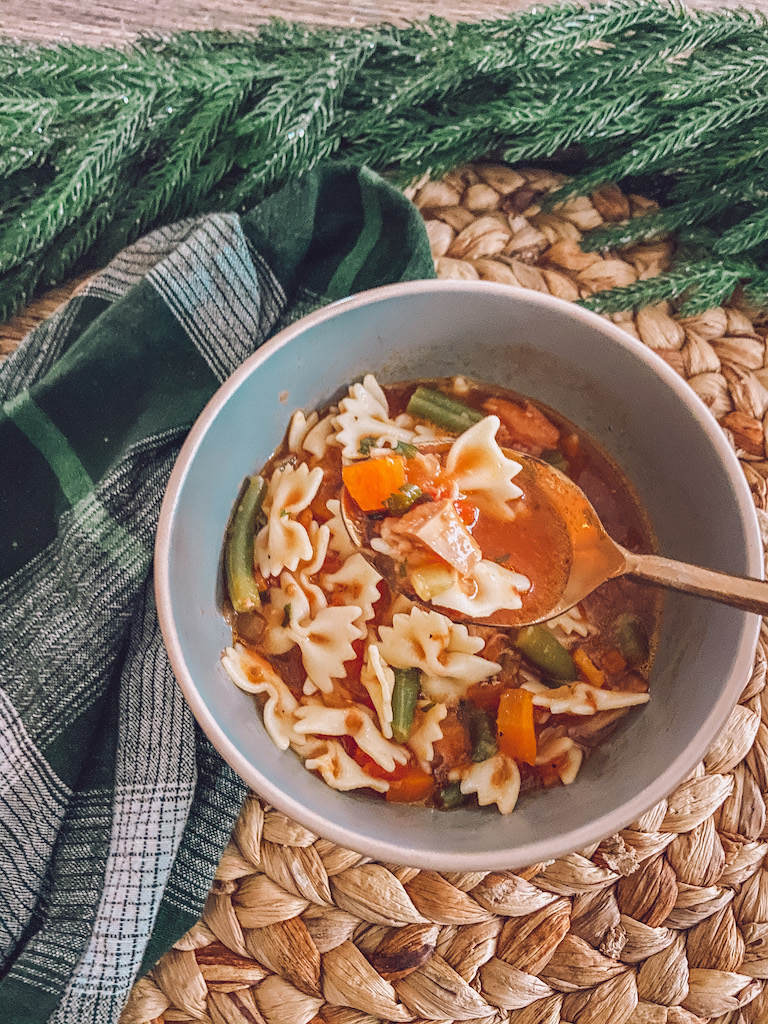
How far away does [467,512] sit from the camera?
2.47m

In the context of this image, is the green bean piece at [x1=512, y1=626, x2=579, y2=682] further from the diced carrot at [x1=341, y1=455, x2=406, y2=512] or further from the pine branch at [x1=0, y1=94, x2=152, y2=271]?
the pine branch at [x1=0, y1=94, x2=152, y2=271]

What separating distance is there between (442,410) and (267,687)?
1036mm

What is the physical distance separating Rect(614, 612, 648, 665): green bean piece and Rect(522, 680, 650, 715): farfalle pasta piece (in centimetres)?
13

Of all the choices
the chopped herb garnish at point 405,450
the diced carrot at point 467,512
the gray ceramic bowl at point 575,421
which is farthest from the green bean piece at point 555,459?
the chopped herb garnish at point 405,450

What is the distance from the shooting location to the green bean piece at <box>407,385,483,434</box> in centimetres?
266

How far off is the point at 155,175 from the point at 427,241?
0.98 m

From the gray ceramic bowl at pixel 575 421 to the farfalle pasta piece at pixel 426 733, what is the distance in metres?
0.16

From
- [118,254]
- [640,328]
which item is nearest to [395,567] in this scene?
[640,328]

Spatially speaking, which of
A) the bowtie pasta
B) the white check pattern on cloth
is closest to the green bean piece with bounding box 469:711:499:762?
the bowtie pasta

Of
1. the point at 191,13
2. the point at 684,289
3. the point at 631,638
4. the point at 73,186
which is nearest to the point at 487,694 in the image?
the point at 631,638

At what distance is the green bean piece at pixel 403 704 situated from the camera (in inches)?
96.4

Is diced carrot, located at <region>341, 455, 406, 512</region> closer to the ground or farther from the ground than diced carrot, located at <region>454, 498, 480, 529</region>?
farther from the ground

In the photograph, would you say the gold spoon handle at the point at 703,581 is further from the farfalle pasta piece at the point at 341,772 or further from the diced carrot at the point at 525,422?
the farfalle pasta piece at the point at 341,772

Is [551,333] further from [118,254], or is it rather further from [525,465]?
[118,254]
